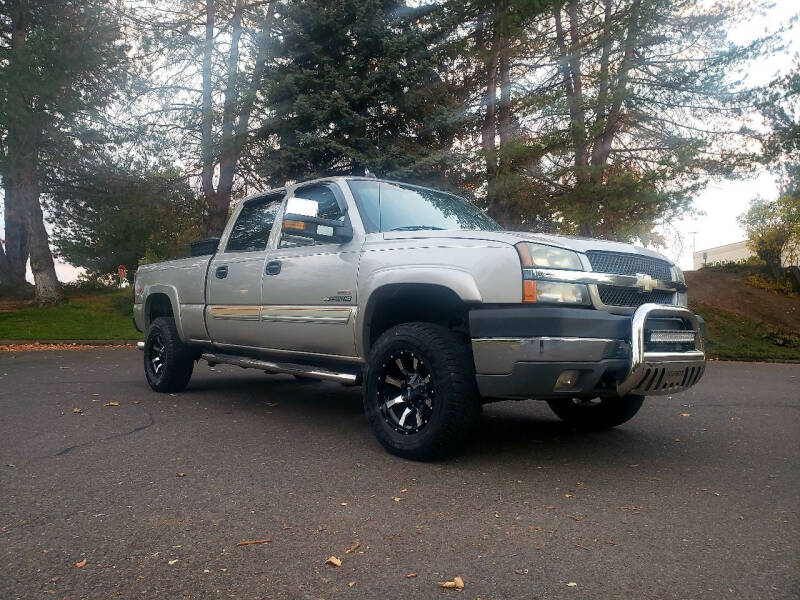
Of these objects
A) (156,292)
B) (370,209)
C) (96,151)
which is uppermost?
(96,151)

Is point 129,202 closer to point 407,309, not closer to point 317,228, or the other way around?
point 317,228

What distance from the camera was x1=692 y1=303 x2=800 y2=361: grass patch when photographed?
1358cm

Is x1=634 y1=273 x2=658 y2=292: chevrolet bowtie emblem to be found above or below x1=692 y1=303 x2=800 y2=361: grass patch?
above

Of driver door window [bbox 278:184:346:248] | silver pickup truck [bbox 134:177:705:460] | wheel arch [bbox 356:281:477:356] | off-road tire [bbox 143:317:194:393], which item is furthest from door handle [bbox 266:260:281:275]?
off-road tire [bbox 143:317:194:393]

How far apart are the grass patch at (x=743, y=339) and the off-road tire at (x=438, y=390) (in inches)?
437

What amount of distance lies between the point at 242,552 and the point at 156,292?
17.3ft

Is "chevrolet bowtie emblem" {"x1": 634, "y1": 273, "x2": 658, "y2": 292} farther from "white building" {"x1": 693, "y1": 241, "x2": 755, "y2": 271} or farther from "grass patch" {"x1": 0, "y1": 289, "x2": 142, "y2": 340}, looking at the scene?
"white building" {"x1": 693, "y1": 241, "x2": 755, "y2": 271}

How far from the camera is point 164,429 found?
5.57 metres

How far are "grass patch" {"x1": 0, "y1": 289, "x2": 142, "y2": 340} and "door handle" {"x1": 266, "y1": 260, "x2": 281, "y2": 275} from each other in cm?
1192

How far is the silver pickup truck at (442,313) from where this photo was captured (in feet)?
13.5

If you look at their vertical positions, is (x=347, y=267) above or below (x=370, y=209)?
below

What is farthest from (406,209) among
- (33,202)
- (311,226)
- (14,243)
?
(14,243)

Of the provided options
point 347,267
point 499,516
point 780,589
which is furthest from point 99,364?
point 780,589

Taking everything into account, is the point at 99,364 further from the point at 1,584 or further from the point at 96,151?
the point at 96,151
